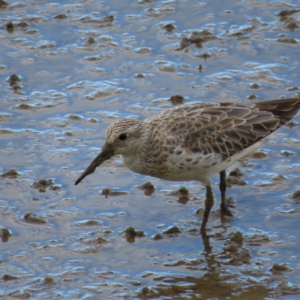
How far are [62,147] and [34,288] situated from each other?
2.98 m

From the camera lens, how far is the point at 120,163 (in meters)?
11.4

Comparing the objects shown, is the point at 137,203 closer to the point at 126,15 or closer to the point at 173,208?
the point at 173,208

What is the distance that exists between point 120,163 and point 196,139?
1602mm

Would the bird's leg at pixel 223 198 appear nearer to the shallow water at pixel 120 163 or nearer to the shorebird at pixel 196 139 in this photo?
the shorebird at pixel 196 139

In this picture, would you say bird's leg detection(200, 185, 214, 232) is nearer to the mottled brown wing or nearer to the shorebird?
the shorebird

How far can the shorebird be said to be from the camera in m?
9.89

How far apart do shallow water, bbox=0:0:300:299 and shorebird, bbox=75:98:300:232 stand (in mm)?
542

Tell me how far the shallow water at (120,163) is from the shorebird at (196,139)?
542mm

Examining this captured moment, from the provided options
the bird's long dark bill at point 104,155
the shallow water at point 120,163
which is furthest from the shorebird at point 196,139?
the shallow water at point 120,163

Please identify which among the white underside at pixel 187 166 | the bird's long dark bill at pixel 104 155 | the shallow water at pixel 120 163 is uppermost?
the bird's long dark bill at pixel 104 155

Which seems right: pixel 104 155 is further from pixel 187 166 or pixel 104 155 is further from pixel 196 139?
pixel 196 139

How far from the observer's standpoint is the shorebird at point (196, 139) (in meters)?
9.89

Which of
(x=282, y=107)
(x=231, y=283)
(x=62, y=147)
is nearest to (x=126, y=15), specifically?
(x=62, y=147)

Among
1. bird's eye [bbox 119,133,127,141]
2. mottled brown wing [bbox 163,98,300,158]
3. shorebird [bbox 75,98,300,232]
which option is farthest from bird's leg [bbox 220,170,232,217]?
bird's eye [bbox 119,133,127,141]
